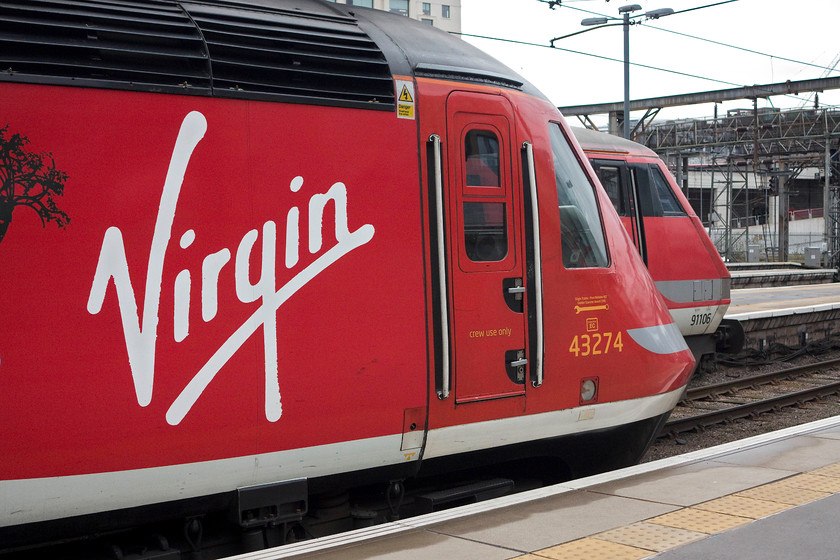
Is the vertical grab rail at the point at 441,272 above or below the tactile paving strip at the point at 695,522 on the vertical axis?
above

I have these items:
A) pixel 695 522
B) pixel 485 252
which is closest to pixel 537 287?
pixel 485 252

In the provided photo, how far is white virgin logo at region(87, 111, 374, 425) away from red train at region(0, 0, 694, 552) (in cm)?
1

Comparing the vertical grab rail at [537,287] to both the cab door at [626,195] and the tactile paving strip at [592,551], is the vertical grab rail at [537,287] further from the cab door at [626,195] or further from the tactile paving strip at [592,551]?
the cab door at [626,195]

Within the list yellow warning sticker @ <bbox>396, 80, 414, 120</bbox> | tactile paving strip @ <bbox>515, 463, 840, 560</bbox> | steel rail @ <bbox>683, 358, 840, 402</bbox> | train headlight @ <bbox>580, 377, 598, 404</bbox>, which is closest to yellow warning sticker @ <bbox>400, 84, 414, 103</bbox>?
yellow warning sticker @ <bbox>396, 80, 414, 120</bbox>

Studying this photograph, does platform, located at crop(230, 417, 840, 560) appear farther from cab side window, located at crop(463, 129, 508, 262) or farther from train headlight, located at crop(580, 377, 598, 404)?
cab side window, located at crop(463, 129, 508, 262)

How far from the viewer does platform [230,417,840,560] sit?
4.62 m

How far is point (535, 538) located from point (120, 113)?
10.4 ft

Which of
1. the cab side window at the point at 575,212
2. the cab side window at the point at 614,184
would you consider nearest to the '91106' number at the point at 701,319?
the cab side window at the point at 614,184

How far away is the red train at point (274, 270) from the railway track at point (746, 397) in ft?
17.1

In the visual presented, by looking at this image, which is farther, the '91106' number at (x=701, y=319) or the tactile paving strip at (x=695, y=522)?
the '91106' number at (x=701, y=319)

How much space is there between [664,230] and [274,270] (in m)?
8.91

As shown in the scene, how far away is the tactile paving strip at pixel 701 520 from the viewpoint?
502cm

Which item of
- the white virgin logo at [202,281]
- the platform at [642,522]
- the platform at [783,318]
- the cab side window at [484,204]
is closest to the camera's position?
the white virgin logo at [202,281]

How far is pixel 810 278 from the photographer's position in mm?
36344
